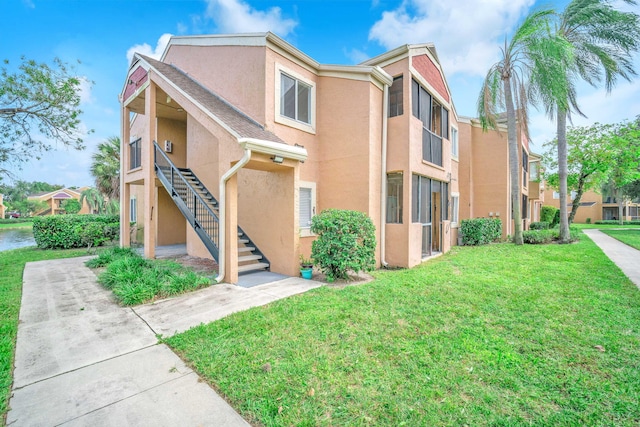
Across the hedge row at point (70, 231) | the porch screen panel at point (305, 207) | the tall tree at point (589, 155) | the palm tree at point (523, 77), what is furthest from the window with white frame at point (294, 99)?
the tall tree at point (589, 155)

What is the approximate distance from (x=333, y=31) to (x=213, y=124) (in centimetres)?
1001

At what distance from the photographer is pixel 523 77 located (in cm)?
1250

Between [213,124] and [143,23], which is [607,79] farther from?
[143,23]

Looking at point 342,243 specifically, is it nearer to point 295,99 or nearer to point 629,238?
point 295,99

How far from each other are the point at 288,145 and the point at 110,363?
5.44m

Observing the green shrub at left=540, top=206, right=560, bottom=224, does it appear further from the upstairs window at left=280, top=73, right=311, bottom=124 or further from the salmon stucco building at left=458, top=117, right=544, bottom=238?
the upstairs window at left=280, top=73, right=311, bottom=124

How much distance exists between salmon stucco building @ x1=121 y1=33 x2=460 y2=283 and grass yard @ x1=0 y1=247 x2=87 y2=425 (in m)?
3.14

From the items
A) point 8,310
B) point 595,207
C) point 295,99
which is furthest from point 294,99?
point 595,207

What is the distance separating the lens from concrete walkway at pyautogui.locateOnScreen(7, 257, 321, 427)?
2.57 metres

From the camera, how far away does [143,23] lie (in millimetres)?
12430

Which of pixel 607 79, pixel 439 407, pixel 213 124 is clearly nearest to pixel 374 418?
pixel 439 407

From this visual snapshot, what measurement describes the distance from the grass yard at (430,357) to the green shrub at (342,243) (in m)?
0.97

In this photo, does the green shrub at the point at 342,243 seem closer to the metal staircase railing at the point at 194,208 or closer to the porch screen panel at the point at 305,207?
the porch screen panel at the point at 305,207

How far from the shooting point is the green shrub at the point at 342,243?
6945mm
